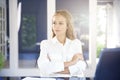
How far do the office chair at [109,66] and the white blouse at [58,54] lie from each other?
1.26 meters

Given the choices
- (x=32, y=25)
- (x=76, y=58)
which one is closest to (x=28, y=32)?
(x=32, y=25)

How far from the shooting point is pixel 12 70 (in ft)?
15.0

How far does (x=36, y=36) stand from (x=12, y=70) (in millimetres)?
820

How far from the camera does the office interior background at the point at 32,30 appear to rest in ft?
14.3

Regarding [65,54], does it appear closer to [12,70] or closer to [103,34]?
[12,70]

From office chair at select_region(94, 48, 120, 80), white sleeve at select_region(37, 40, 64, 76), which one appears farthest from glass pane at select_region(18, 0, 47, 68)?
office chair at select_region(94, 48, 120, 80)

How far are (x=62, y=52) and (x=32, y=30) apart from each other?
1117 mm

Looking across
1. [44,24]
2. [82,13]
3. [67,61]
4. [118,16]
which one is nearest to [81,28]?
[82,13]

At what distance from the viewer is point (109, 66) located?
2287 millimetres

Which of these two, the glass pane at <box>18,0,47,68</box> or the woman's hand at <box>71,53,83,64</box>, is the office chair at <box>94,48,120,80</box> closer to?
the woman's hand at <box>71,53,83,64</box>

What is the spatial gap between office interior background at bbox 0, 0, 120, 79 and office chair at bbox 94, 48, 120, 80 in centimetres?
194

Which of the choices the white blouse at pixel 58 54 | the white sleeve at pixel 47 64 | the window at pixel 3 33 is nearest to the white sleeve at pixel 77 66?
the white blouse at pixel 58 54

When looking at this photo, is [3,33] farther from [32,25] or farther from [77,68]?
[77,68]

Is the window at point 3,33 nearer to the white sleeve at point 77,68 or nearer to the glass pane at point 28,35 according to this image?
the glass pane at point 28,35
